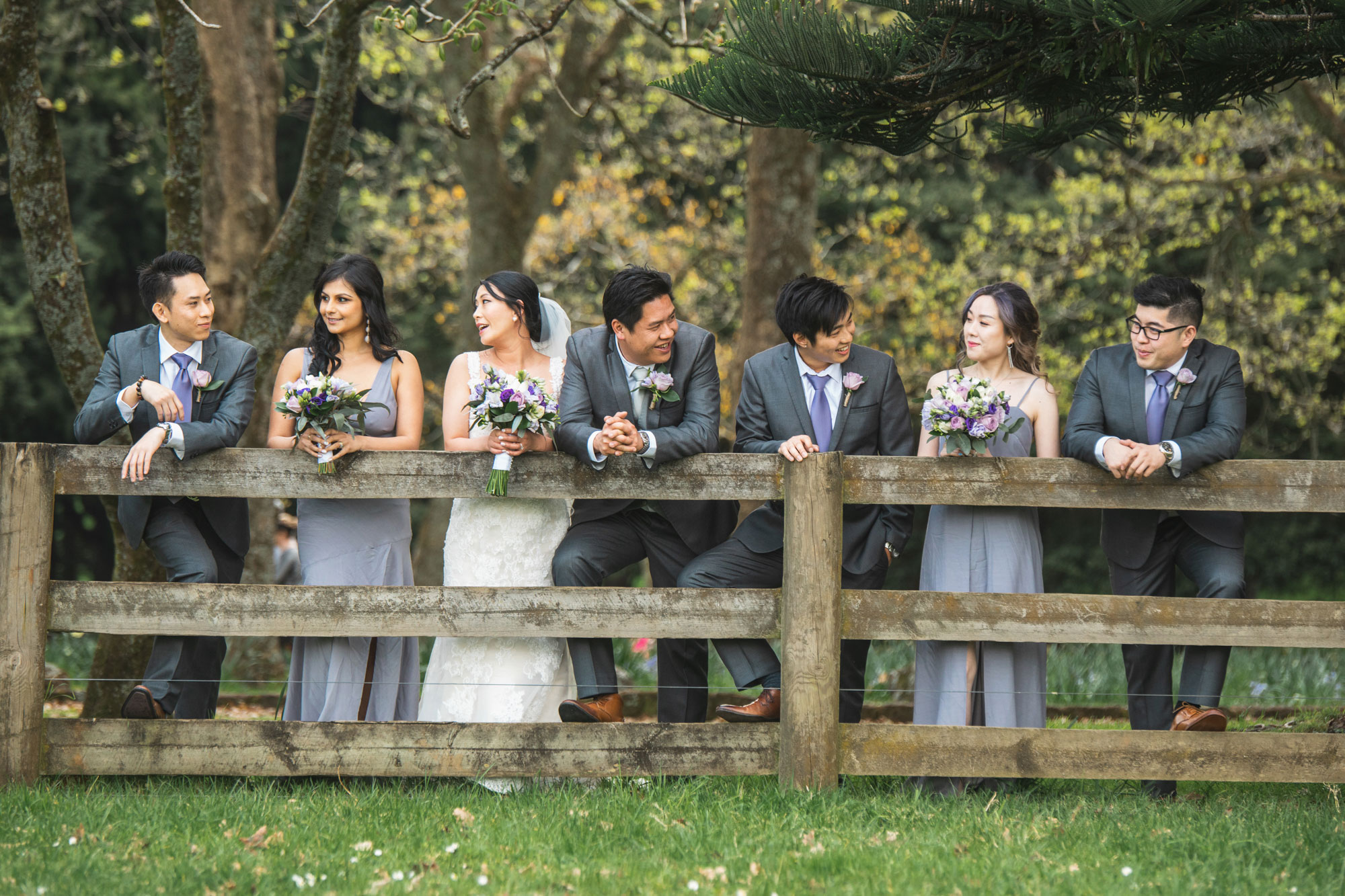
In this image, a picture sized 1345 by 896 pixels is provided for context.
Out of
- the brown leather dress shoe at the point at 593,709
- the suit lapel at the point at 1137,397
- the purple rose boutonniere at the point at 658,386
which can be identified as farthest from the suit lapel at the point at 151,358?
the suit lapel at the point at 1137,397

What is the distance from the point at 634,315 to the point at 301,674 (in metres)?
2.08

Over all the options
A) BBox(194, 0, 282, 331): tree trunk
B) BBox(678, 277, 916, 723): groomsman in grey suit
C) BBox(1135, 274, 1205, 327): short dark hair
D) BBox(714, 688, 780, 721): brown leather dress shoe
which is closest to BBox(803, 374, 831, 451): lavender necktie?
BBox(678, 277, 916, 723): groomsman in grey suit

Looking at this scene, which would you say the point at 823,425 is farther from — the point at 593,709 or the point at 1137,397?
the point at 593,709

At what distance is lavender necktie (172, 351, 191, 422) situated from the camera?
5082mm

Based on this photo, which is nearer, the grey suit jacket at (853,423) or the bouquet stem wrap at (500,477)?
the bouquet stem wrap at (500,477)

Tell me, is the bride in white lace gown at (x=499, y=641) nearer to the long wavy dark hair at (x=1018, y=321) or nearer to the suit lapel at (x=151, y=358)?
the suit lapel at (x=151, y=358)

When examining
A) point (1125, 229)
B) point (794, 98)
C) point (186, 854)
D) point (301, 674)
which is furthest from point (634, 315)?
point (1125, 229)

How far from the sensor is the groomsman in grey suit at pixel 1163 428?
483 centimetres

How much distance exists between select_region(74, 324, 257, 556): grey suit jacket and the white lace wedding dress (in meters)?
0.95

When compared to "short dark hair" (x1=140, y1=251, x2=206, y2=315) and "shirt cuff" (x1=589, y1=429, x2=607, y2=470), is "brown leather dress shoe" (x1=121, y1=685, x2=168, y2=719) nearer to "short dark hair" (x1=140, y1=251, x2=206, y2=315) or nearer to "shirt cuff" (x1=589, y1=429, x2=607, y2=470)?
"short dark hair" (x1=140, y1=251, x2=206, y2=315)

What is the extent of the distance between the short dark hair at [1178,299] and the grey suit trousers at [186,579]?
161 inches

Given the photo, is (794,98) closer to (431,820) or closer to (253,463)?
(253,463)

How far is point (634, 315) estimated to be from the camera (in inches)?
199

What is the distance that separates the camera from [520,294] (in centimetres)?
543
